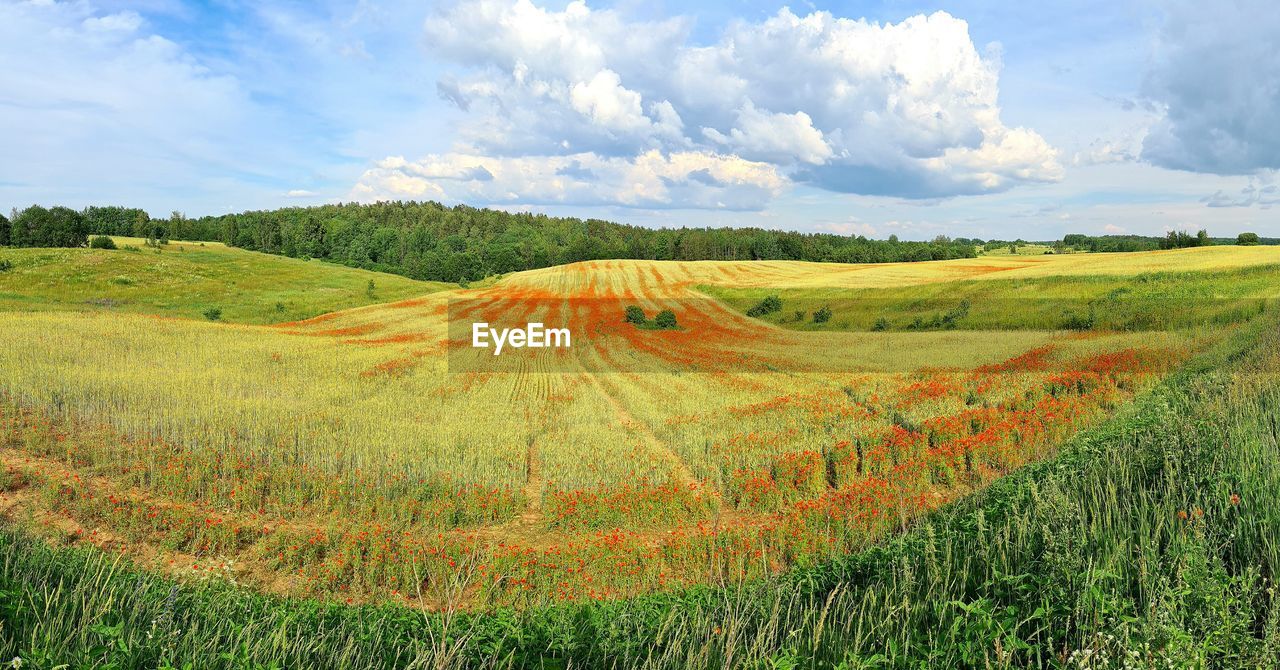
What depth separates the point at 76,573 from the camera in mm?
6602

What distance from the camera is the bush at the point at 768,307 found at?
1854 inches

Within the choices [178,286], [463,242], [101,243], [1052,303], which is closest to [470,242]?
[463,242]

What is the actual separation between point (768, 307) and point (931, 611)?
141 ft

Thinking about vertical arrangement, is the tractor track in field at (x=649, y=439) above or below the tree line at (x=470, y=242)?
below

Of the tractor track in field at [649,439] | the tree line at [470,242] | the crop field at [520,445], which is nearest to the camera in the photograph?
the crop field at [520,445]

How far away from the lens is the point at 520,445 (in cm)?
1581

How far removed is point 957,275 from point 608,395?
45.5 meters

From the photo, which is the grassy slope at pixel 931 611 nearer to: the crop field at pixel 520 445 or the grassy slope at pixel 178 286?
the crop field at pixel 520 445

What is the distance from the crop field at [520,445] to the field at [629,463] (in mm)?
87

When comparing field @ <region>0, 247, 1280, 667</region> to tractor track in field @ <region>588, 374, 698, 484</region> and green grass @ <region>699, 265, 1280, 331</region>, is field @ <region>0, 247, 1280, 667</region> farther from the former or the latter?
green grass @ <region>699, 265, 1280, 331</region>

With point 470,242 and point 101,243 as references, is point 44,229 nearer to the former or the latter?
point 101,243

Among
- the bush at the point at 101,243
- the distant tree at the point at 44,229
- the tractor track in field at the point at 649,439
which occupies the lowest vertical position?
the tractor track in field at the point at 649,439

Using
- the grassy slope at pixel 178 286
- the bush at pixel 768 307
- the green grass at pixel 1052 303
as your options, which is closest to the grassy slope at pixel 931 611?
the green grass at pixel 1052 303

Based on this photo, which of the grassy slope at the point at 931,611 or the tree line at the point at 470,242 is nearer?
the grassy slope at the point at 931,611
